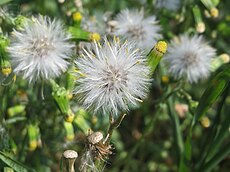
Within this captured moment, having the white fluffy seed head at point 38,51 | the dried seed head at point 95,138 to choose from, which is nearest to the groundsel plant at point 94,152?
the dried seed head at point 95,138

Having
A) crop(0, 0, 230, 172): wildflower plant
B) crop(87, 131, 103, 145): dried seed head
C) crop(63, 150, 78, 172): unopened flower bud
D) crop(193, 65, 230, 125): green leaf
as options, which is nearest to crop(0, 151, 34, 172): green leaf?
crop(0, 0, 230, 172): wildflower plant

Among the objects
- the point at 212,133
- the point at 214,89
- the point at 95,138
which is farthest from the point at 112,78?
the point at 212,133

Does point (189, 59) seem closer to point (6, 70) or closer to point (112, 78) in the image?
point (112, 78)

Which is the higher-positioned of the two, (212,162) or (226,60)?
(226,60)

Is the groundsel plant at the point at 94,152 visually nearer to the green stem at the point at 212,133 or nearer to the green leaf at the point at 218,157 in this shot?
the green leaf at the point at 218,157

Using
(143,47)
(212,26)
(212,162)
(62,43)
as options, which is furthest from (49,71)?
(212,26)

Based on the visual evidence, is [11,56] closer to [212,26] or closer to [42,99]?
[42,99]

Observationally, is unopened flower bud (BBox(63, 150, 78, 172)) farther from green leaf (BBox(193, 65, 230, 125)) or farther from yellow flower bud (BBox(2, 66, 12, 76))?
green leaf (BBox(193, 65, 230, 125))
